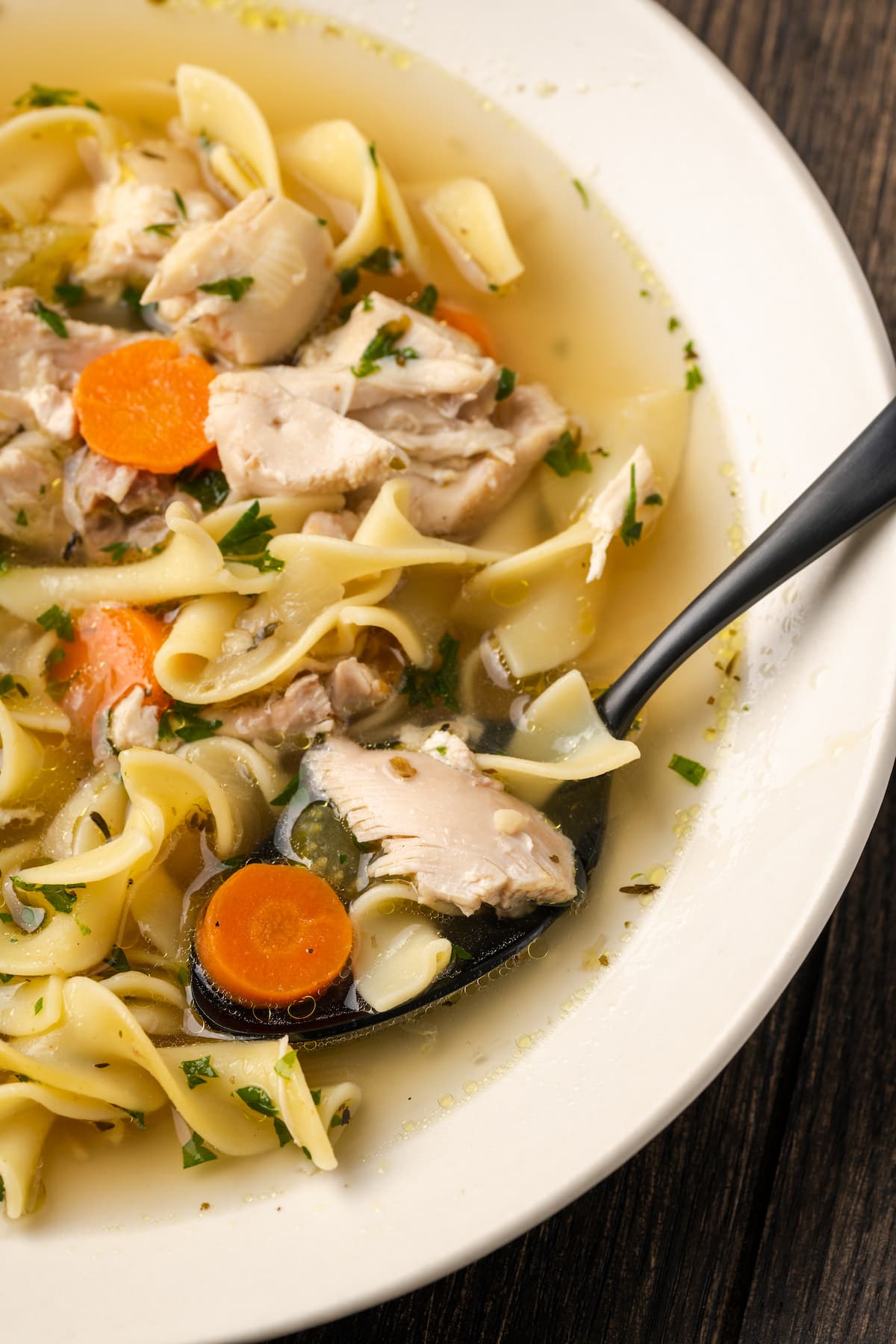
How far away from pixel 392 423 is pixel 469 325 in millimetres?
526

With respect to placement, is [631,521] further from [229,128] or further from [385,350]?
[229,128]

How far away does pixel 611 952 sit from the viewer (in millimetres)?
2789

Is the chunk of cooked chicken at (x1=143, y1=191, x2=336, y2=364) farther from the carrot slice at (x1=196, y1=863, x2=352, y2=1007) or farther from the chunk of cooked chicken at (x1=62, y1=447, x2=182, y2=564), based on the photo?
the carrot slice at (x1=196, y1=863, x2=352, y2=1007)

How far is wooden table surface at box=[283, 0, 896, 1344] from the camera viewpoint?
2.68 meters

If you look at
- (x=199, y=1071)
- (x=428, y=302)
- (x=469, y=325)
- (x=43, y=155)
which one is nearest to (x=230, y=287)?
(x=428, y=302)

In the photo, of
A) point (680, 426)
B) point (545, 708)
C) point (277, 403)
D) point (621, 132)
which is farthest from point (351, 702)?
point (621, 132)

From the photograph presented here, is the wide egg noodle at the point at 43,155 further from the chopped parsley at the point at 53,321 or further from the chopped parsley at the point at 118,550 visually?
the chopped parsley at the point at 118,550

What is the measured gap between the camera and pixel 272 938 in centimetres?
268

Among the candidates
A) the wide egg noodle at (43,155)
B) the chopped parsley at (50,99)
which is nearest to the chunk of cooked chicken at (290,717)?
the wide egg noodle at (43,155)

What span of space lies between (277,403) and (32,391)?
750 mm

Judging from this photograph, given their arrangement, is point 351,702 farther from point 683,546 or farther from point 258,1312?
point 258,1312

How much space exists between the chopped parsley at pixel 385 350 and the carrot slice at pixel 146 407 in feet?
1.52

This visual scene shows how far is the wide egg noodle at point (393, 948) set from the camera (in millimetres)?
2672

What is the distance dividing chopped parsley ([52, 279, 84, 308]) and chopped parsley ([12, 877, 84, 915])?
1.85 metres
